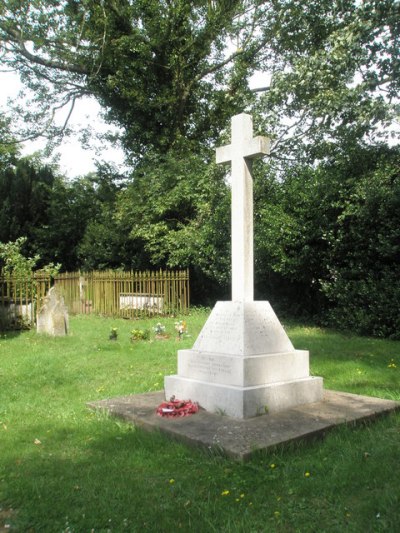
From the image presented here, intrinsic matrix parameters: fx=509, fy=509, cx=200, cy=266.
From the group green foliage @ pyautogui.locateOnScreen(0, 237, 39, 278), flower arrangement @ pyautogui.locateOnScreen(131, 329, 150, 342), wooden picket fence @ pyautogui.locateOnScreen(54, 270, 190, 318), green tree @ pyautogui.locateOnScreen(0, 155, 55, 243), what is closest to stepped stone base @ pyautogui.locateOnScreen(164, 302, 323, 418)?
flower arrangement @ pyautogui.locateOnScreen(131, 329, 150, 342)

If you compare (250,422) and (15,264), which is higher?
(15,264)

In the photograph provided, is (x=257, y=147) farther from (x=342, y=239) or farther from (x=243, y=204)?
(x=342, y=239)

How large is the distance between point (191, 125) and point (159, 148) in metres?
2.03

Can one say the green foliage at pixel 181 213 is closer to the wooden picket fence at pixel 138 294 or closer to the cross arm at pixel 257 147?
the wooden picket fence at pixel 138 294

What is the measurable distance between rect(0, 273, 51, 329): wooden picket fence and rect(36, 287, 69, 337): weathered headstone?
3.79 feet

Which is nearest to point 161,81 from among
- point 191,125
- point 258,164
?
point 191,125

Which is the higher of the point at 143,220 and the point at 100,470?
the point at 143,220

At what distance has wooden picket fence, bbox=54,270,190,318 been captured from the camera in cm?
1717

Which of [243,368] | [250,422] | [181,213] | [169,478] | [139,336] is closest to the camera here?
[169,478]

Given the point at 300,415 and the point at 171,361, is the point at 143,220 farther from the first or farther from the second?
the point at 300,415

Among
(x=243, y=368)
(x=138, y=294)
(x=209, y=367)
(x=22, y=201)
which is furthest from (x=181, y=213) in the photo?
(x=243, y=368)

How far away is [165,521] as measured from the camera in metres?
3.08

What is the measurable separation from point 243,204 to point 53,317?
766 centimetres

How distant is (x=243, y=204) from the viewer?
5.71 meters
